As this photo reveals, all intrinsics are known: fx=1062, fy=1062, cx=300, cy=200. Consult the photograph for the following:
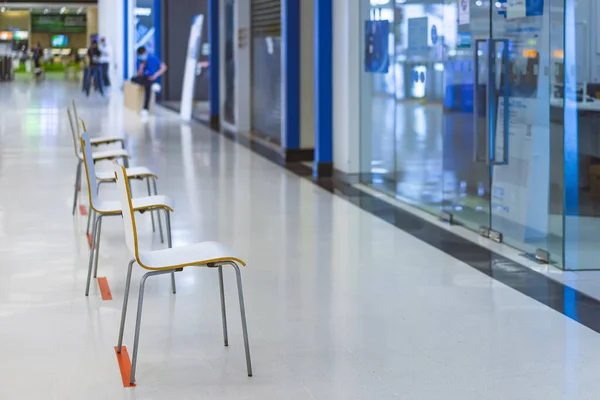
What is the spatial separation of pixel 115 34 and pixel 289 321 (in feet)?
109

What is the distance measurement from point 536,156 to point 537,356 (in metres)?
2.61

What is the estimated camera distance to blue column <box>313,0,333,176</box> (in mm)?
11086

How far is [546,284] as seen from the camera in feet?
20.0

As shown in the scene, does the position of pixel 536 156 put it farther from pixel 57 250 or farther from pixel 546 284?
pixel 57 250

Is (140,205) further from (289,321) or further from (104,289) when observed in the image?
(289,321)

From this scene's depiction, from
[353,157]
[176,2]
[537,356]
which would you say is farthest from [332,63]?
[176,2]

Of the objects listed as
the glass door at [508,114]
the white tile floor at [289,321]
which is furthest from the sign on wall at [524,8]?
the white tile floor at [289,321]

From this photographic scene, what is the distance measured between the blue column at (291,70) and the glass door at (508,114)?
188 inches

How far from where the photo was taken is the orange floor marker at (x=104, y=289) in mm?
5797

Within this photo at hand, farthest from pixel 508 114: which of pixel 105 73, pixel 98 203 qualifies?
pixel 105 73

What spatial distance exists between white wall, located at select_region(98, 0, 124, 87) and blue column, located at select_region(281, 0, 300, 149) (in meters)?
21.9

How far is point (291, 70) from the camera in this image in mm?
12734

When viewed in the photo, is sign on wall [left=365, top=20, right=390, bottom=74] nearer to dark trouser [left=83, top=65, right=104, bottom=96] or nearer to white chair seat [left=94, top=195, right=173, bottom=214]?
white chair seat [left=94, top=195, right=173, bottom=214]

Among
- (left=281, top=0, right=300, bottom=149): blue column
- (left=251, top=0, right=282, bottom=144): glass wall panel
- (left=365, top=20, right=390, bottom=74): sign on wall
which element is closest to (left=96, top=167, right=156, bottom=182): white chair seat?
(left=365, top=20, right=390, bottom=74): sign on wall
